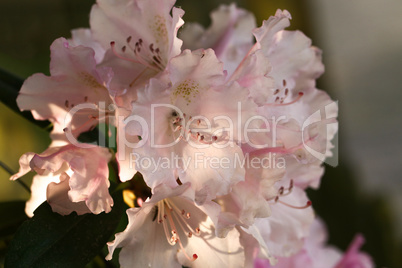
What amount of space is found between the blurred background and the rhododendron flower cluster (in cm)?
81

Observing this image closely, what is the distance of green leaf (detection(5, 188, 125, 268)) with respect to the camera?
1.63 ft

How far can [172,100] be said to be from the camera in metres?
0.50

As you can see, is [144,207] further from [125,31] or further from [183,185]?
[125,31]

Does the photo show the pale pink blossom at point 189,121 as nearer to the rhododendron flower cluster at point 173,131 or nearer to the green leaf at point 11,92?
the rhododendron flower cluster at point 173,131

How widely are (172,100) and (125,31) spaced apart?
104 mm

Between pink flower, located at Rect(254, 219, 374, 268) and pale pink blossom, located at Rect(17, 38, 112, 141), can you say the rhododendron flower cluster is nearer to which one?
pale pink blossom, located at Rect(17, 38, 112, 141)

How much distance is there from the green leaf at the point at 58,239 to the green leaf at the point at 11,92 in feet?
0.47

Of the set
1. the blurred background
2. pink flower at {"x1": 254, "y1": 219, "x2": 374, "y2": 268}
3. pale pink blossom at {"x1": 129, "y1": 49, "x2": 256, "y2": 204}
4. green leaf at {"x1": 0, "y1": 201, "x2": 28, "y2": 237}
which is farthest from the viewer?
the blurred background

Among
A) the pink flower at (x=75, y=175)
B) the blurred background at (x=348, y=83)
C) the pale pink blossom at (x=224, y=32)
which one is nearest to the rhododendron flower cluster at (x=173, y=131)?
the pink flower at (x=75, y=175)

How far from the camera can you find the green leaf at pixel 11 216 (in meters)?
0.61

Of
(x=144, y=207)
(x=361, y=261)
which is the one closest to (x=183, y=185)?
(x=144, y=207)

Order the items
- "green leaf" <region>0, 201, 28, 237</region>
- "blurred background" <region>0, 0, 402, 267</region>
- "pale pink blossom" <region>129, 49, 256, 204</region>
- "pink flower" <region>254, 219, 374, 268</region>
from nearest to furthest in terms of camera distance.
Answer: "pale pink blossom" <region>129, 49, 256, 204</region> < "green leaf" <region>0, 201, 28, 237</region> < "pink flower" <region>254, 219, 374, 268</region> < "blurred background" <region>0, 0, 402, 267</region>

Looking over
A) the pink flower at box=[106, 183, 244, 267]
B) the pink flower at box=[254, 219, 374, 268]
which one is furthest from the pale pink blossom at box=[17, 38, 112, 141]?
the pink flower at box=[254, 219, 374, 268]

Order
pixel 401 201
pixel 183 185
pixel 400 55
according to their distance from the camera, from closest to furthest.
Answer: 1. pixel 183 185
2. pixel 401 201
3. pixel 400 55
